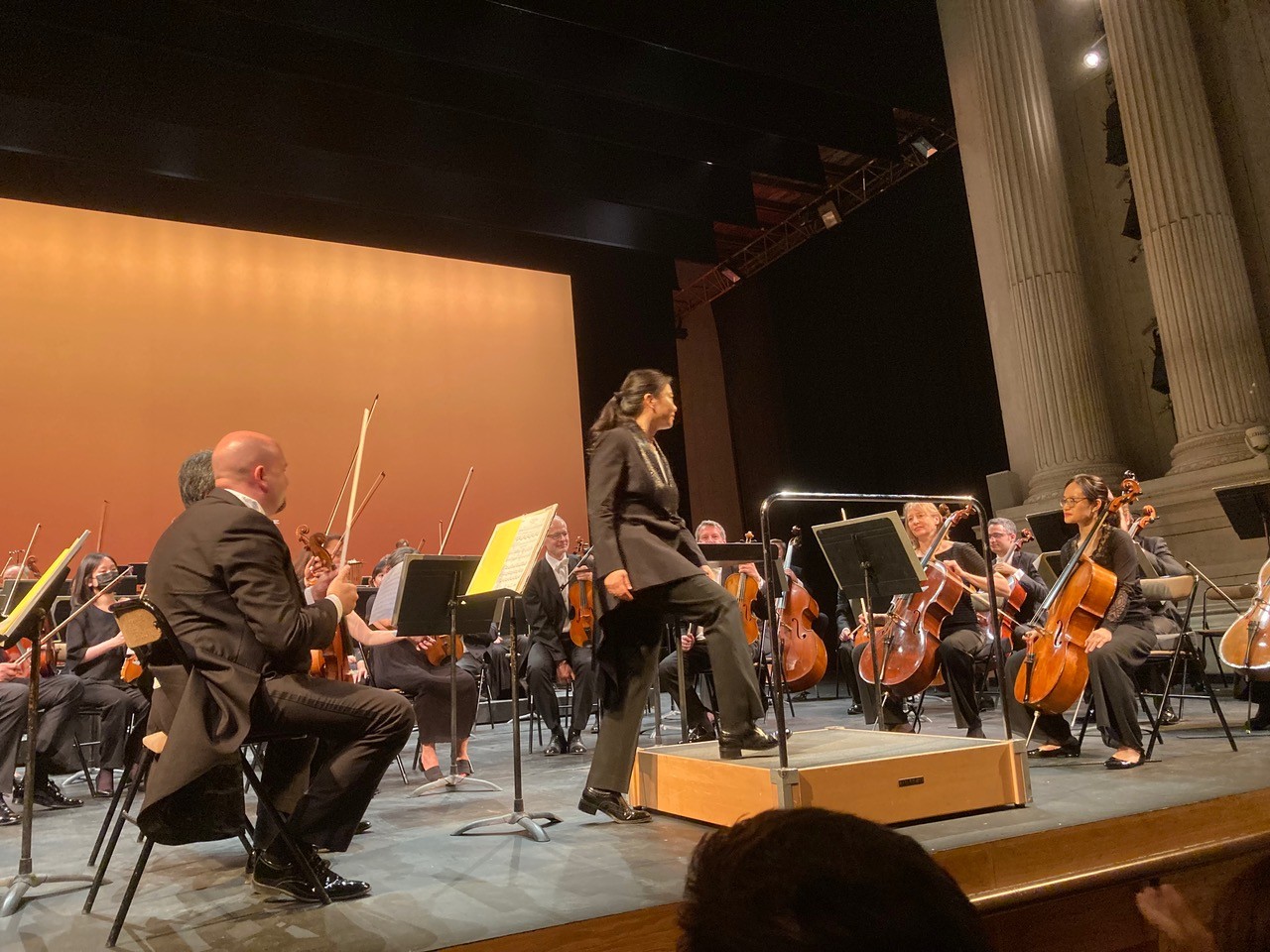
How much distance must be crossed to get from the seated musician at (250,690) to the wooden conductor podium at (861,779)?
3.47 feet

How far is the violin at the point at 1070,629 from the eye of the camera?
3.90 meters

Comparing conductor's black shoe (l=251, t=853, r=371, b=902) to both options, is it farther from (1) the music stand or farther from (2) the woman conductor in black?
(2) the woman conductor in black

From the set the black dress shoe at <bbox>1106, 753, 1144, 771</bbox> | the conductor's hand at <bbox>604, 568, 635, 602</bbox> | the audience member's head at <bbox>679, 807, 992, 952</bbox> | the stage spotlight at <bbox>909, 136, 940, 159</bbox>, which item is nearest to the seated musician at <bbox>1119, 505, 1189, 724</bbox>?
the black dress shoe at <bbox>1106, 753, 1144, 771</bbox>

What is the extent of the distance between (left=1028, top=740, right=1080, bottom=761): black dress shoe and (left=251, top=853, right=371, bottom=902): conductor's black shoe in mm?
3011

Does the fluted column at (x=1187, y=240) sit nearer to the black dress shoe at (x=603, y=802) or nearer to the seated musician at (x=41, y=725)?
the black dress shoe at (x=603, y=802)

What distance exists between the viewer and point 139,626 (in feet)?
7.77

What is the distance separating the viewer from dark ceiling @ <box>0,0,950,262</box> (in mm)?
7195

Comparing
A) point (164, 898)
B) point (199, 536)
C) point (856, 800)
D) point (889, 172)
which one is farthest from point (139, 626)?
point (889, 172)

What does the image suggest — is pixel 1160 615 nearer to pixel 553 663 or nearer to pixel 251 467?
pixel 553 663

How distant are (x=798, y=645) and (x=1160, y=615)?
1.92m

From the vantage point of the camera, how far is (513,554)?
10.8 ft

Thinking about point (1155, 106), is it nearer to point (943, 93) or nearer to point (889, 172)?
point (943, 93)

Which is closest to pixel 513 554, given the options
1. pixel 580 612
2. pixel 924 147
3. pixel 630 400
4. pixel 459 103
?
pixel 630 400

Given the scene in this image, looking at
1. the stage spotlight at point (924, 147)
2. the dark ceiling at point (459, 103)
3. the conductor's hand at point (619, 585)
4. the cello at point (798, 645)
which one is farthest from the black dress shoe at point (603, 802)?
the stage spotlight at point (924, 147)
